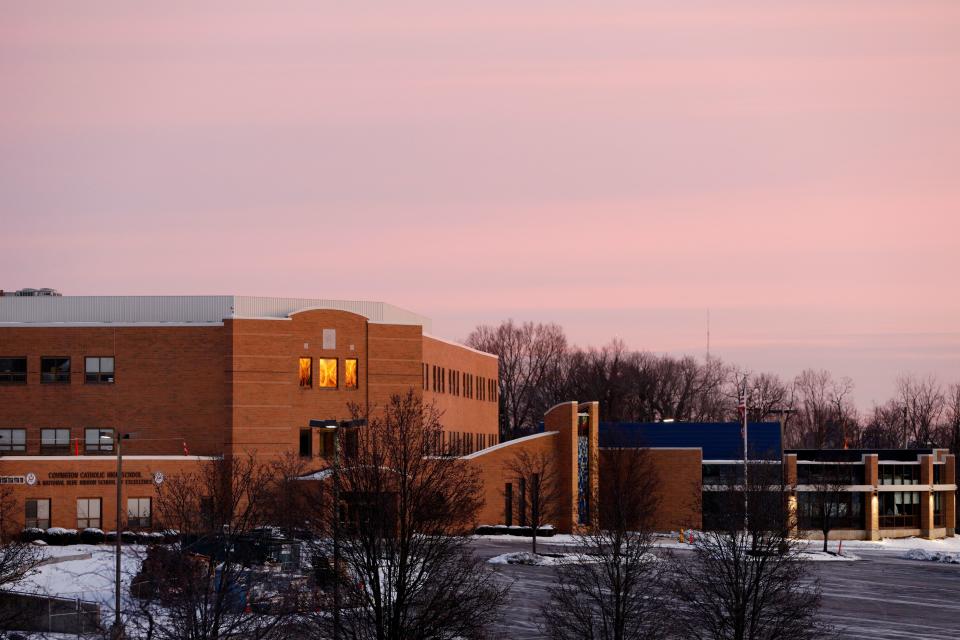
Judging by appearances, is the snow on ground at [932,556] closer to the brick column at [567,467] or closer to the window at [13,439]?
the brick column at [567,467]

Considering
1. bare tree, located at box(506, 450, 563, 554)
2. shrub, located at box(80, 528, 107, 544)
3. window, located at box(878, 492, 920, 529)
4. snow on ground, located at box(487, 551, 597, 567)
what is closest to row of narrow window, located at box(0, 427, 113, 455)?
shrub, located at box(80, 528, 107, 544)

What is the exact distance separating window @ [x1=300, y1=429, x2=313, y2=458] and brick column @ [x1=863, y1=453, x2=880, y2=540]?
4116cm

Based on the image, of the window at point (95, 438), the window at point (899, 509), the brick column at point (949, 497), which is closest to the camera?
the window at point (95, 438)

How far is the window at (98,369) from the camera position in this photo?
86.4 meters

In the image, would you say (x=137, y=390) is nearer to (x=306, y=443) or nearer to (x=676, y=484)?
(x=306, y=443)

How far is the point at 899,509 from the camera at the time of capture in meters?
101

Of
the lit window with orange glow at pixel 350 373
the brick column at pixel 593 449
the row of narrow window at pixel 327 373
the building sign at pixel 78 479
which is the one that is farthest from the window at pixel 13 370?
the brick column at pixel 593 449

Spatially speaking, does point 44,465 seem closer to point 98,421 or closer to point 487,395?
point 98,421

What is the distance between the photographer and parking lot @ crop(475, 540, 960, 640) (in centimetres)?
5134

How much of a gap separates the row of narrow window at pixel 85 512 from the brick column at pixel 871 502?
170ft

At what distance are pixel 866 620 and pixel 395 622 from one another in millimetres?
25580

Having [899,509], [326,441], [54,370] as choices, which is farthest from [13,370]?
[899,509]

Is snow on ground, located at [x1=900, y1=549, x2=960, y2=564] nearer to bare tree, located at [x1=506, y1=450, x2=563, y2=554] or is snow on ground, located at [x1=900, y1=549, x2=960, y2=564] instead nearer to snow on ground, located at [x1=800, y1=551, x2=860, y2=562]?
Result: snow on ground, located at [x1=800, y1=551, x2=860, y2=562]

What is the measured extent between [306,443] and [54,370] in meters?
17.1
